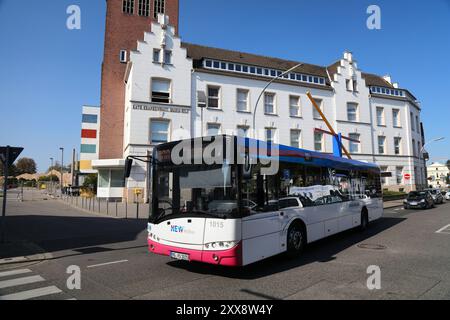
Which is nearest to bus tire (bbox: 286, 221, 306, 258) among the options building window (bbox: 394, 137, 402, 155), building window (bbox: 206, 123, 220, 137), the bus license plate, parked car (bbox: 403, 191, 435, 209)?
the bus license plate

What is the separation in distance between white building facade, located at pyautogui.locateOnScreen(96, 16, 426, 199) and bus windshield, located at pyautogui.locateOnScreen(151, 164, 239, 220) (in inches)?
709

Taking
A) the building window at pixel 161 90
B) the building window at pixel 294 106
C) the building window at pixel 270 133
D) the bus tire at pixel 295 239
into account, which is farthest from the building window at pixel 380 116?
the bus tire at pixel 295 239

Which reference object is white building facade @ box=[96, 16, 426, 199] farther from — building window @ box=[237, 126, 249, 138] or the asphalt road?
the asphalt road

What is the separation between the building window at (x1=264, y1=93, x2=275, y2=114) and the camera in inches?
1295

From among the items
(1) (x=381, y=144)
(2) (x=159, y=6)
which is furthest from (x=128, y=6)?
(1) (x=381, y=144)

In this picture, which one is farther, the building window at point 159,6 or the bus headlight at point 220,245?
the building window at point 159,6

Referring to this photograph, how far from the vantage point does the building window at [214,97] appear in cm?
3033

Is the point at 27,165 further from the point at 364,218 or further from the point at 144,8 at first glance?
the point at 364,218

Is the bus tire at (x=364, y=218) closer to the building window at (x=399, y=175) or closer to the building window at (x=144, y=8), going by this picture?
the building window at (x=144, y=8)

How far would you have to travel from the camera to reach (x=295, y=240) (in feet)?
24.6

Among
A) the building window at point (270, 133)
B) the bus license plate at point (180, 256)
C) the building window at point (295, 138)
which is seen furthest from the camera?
the building window at point (295, 138)

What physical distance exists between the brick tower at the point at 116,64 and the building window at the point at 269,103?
47.9ft

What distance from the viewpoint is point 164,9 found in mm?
33406

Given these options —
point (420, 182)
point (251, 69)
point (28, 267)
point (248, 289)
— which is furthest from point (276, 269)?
point (420, 182)
